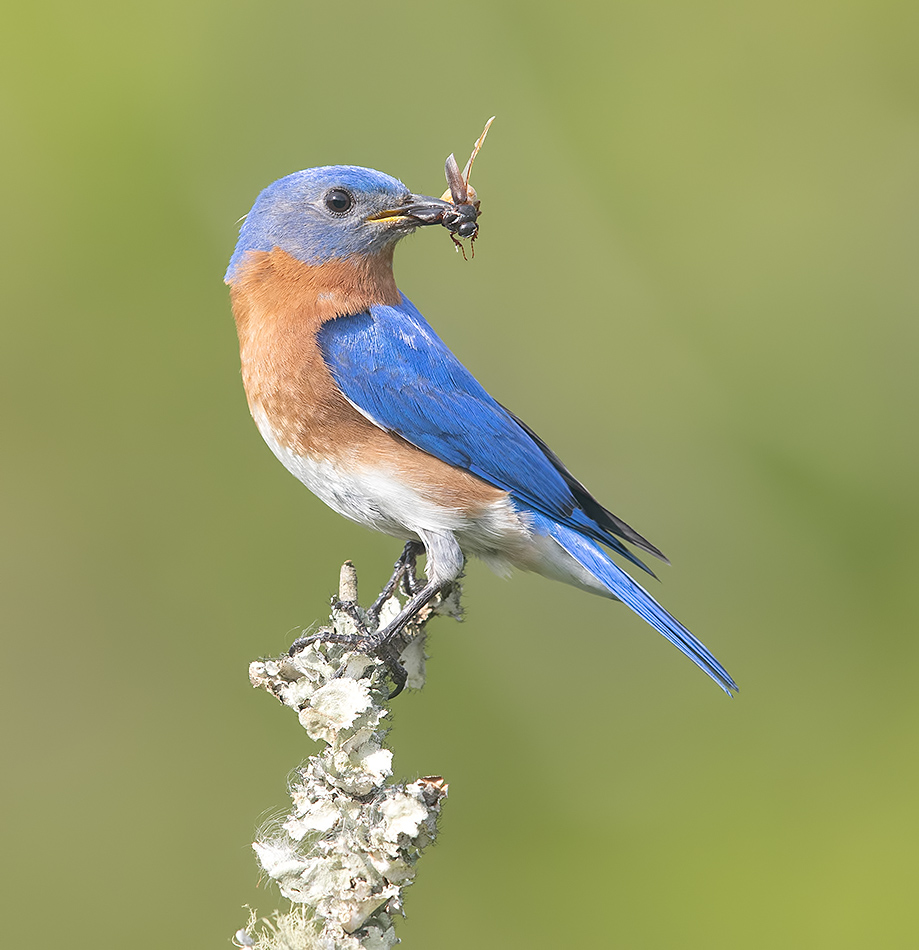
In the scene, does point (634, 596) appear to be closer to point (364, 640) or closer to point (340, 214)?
point (364, 640)

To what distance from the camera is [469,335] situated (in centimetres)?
694

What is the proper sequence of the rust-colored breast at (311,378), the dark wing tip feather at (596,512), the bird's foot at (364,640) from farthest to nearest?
the dark wing tip feather at (596,512), the rust-colored breast at (311,378), the bird's foot at (364,640)

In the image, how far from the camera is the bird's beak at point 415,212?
170 inches

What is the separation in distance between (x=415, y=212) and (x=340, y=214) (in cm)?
29

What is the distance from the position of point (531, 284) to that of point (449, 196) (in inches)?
99.1

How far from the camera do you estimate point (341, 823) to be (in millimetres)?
2887

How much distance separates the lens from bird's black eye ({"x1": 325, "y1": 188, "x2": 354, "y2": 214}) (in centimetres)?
435

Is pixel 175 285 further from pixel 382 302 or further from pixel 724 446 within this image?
pixel 724 446

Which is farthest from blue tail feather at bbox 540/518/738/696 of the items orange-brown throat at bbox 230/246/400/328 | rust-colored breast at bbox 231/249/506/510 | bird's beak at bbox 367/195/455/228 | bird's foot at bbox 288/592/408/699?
bird's beak at bbox 367/195/455/228

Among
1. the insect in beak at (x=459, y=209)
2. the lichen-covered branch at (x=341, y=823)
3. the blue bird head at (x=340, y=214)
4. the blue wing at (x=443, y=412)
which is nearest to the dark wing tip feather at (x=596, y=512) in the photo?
the blue wing at (x=443, y=412)

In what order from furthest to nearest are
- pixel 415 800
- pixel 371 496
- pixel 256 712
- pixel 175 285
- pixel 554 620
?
pixel 554 620, pixel 175 285, pixel 256 712, pixel 371 496, pixel 415 800

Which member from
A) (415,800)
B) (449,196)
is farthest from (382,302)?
(415,800)

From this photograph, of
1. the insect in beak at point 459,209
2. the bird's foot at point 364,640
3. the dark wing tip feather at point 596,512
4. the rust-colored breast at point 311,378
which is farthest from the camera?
the dark wing tip feather at point 596,512

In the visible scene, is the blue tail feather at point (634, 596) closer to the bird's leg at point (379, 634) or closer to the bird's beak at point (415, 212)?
the bird's leg at point (379, 634)
